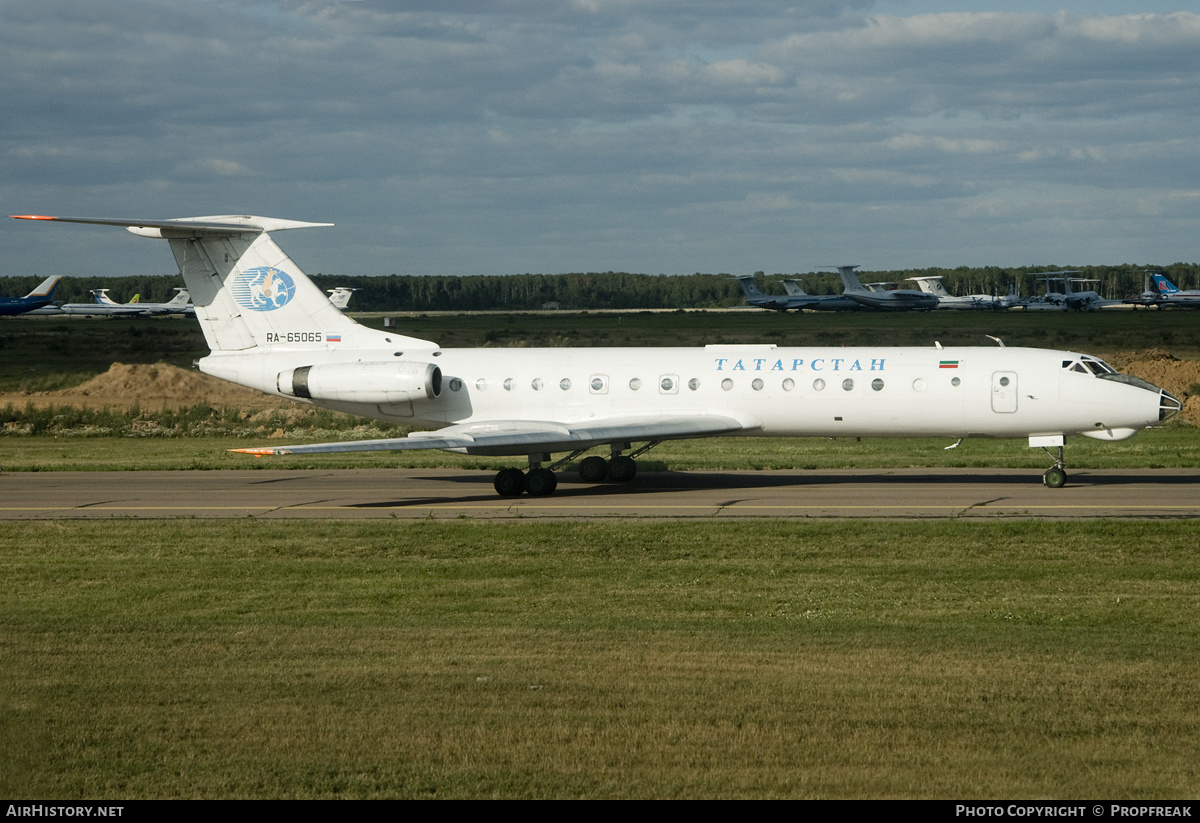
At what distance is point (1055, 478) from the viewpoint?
24.3m

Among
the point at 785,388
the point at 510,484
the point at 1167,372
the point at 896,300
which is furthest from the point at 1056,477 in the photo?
the point at 896,300

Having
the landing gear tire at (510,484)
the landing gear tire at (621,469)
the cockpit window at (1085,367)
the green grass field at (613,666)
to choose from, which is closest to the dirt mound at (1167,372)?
the cockpit window at (1085,367)

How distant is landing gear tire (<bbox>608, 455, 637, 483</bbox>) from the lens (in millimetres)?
26891

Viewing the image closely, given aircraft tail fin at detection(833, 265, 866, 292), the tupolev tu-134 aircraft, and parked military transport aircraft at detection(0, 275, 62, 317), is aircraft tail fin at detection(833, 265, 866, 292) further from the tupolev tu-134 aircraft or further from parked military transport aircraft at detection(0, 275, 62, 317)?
the tupolev tu-134 aircraft

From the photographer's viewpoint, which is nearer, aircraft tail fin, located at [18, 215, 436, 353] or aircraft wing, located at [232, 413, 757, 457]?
aircraft wing, located at [232, 413, 757, 457]

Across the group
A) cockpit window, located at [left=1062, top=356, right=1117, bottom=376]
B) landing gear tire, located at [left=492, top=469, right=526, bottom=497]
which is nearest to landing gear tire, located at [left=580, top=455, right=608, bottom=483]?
landing gear tire, located at [left=492, top=469, right=526, bottom=497]

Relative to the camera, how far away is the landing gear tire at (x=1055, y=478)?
24297 mm

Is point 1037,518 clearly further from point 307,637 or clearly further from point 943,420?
point 307,637

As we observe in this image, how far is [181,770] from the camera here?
8242mm

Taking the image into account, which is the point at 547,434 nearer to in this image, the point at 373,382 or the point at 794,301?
the point at 373,382

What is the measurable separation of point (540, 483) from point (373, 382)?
414 centimetres

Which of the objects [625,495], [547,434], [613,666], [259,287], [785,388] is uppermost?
[259,287]

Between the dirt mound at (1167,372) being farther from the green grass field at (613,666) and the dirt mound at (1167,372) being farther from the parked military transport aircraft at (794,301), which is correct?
the parked military transport aircraft at (794,301)

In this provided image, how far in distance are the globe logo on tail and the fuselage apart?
1161 mm
